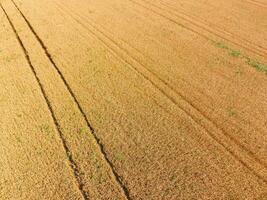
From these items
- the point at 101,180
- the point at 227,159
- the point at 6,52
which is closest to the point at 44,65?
the point at 6,52

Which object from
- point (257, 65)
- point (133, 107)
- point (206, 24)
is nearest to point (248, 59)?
point (257, 65)

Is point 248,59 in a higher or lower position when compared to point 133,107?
lower

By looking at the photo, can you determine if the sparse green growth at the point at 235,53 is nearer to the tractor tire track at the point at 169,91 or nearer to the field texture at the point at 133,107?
the field texture at the point at 133,107

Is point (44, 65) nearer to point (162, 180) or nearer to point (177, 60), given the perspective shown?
point (177, 60)

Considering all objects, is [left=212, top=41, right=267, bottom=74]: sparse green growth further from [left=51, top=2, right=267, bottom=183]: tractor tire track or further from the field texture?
[left=51, top=2, right=267, bottom=183]: tractor tire track

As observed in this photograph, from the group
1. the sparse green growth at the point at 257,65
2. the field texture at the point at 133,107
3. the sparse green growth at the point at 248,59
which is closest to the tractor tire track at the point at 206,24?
the field texture at the point at 133,107

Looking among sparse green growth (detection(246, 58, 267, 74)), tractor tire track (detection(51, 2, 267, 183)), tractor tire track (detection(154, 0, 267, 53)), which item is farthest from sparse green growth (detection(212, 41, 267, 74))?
tractor tire track (detection(51, 2, 267, 183))

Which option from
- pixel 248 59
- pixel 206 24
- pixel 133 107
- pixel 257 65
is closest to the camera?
pixel 133 107

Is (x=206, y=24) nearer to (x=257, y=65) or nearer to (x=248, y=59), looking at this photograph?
(x=248, y=59)
